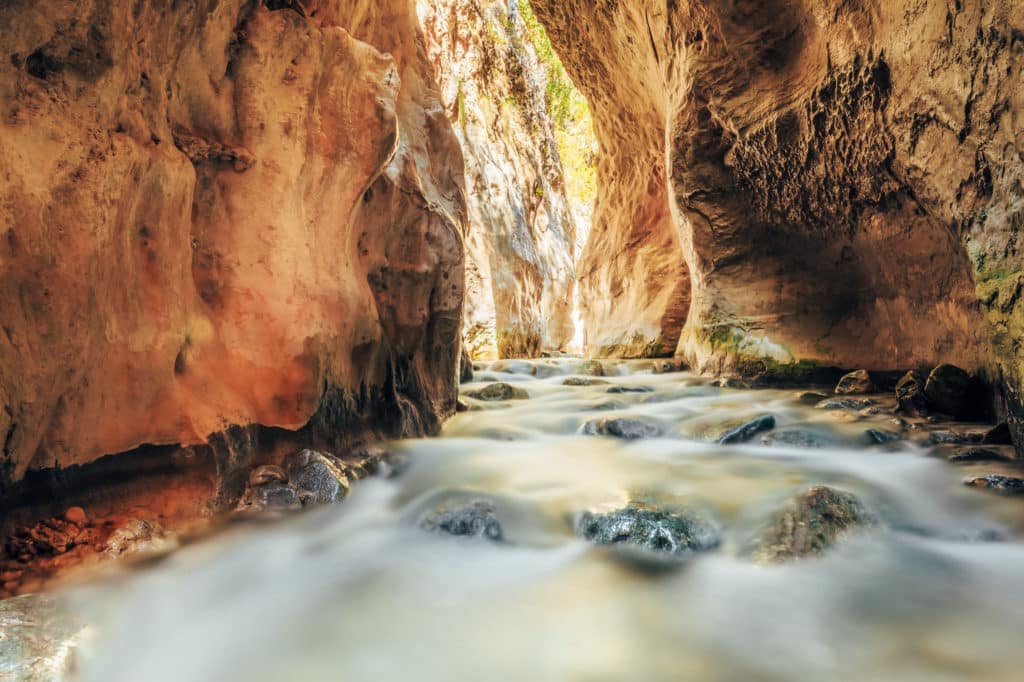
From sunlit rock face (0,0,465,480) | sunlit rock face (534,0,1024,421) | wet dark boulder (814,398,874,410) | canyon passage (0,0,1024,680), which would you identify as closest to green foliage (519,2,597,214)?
sunlit rock face (534,0,1024,421)

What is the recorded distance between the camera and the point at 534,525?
2.44 meters

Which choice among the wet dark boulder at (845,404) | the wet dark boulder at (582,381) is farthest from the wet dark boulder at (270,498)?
the wet dark boulder at (582,381)

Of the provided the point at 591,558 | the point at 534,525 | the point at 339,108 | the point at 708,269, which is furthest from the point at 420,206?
the point at 708,269

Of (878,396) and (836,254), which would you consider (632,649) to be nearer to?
(878,396)

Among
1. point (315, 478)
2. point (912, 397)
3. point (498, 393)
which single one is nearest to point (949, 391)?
point (912, 397)

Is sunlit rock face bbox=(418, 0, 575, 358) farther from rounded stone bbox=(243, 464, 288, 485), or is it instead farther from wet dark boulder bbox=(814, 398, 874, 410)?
rounded stone bbox=(243, 464, 288, 485)

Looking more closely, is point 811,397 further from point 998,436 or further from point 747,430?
point 998,436

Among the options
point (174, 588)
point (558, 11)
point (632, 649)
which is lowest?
point (632, 649)

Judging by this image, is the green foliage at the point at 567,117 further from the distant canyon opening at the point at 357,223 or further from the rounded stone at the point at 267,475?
the rounded stone at the point at 267,475

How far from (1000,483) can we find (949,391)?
4.25ft

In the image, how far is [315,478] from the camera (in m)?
2.66

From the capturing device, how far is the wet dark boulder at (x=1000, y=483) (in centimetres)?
238

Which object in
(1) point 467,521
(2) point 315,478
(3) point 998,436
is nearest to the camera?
(1) point 467,521

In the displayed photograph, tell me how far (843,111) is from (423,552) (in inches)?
171
